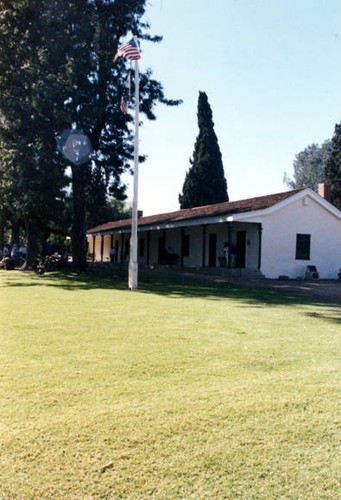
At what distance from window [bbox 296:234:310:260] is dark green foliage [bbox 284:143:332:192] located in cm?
6307

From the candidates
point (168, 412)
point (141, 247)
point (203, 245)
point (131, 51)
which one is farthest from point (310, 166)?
point (168, 412)

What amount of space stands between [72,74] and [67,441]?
18.8 m

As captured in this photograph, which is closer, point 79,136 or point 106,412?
point 106,412

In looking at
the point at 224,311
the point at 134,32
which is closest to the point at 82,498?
the point at 224,311

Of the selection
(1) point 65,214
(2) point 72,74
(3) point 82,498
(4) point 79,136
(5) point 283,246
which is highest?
(2) point 72,74

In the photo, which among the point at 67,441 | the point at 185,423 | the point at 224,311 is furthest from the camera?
the point at 224,311

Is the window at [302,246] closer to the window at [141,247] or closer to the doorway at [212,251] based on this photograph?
the doorway at [212,251]

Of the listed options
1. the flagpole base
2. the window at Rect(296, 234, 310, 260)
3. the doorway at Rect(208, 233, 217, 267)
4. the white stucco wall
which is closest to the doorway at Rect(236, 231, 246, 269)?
the white stucco wall

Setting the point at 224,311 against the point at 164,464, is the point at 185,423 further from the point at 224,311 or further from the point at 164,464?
the point at 224,311

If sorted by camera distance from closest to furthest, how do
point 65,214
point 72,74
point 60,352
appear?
point 60,352 < point 72,74 < point 65,214

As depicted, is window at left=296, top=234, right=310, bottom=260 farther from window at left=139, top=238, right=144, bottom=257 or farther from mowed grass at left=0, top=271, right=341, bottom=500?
mowed grass at left=0, top=271, right=341, bottom=500

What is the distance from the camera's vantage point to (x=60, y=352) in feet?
18.0

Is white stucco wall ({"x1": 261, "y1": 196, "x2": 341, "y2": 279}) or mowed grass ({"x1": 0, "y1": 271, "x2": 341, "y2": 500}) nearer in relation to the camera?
mowed grass ({"x1": 0, "y1": 271, "x2": 341, "y2": 500})

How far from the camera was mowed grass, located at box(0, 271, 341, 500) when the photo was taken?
2.58 metres
